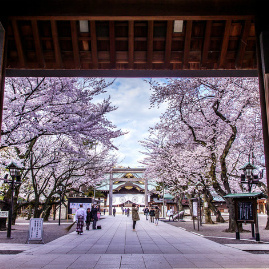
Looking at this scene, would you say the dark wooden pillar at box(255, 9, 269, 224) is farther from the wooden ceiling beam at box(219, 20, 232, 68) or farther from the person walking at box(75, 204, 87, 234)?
the person walking at box(75, 204, 87, 234)

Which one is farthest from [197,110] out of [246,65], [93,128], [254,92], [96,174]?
Answer: [96,174]

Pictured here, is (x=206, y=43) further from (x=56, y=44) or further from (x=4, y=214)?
(x=4, y=214)

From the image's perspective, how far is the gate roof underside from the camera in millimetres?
5449

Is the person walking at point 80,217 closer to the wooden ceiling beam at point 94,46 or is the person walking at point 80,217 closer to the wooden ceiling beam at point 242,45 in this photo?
the wooden ceiling beam at point 94,46

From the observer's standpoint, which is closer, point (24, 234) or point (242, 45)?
point (242, 45)

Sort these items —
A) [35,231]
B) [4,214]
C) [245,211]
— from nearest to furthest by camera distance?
[35,231]
[245,211]
[4,214]

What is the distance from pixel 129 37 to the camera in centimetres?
604

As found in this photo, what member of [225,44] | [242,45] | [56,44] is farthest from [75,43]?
[242,45]

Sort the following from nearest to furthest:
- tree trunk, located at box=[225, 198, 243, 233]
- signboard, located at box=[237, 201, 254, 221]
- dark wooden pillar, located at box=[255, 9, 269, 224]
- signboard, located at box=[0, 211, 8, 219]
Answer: dark wooden pillar, located at box=[255, 9, 269, 224], signboard, located at box=[237, 201, 254, 221], signboard, located at box=[0, 211, 8, 219], tree trunk, located at box=[225, 198, 243, 233]

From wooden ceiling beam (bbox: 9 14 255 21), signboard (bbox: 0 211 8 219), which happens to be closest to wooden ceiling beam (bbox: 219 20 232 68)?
wooden ceiling beam (bbox: 9 14 255 21)

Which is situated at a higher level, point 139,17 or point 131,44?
point 139,17

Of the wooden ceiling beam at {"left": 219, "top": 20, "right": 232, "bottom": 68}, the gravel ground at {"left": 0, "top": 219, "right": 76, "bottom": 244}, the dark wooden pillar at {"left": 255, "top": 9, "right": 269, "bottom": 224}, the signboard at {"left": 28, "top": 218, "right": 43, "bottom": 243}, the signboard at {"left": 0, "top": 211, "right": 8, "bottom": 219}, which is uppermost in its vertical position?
the wooden ceiling beam at {"left": 219, "top": 20, "right": 232, "bottom": 68}

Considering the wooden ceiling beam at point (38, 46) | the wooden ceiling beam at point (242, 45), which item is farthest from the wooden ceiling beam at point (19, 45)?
the wooden ceiling beam at point (242, 45)

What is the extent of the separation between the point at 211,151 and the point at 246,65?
13.4 meters
